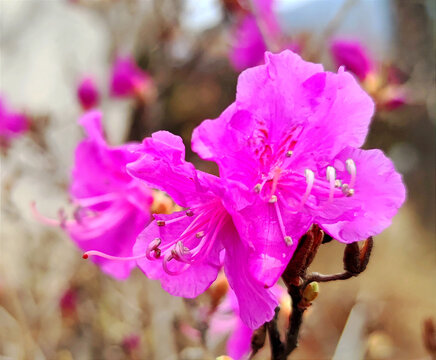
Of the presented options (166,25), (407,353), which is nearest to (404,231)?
(407,353)

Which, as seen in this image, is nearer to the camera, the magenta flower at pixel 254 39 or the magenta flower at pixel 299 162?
the magenta flower at pixel 299 162

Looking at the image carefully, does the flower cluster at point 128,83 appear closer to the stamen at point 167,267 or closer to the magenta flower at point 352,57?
the magenta flower at point 352,57

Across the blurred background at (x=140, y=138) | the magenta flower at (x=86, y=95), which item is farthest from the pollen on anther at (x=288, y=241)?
the magenta flower at (x=86, y=95)

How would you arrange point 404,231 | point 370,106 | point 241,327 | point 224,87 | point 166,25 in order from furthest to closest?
1. point 224,87
2. point 404,231
3. point 166,25
4. point 241,327
5. point 370,106

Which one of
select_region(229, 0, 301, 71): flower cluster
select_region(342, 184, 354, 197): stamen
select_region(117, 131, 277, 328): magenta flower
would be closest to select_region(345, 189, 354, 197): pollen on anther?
select_region(342, 184, 354, 197): stamen

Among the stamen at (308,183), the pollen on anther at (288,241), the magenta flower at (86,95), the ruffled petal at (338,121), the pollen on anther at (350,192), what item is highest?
the ruffled petal at (338,121)

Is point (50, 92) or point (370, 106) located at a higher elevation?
point (370, 106)

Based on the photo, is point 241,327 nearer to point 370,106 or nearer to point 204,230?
point 204,230
